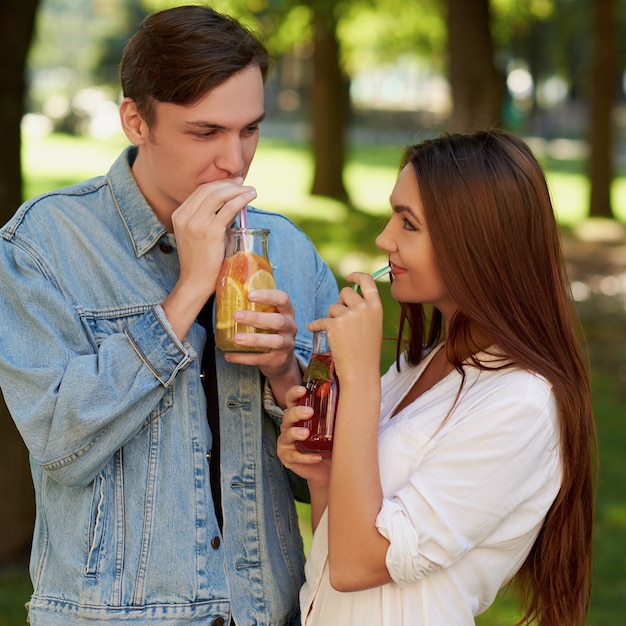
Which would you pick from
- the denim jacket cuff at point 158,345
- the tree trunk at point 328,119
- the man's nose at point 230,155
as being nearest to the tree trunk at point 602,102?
the tree trunk at point 328,119

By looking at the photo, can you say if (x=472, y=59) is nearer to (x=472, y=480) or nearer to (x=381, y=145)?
(x=472, y=480)

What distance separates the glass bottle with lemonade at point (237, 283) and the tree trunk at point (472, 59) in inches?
368

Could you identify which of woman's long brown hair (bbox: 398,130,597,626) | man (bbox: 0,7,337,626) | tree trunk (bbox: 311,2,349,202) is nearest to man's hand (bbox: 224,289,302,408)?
man (bbox: 0,7,337,626)

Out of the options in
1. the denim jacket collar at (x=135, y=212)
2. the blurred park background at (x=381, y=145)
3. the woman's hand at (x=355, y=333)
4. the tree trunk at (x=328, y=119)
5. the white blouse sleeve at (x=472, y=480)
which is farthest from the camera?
the tree trunk at (x=328, y=119)

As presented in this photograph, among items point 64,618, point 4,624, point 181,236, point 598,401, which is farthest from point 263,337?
point 598,401

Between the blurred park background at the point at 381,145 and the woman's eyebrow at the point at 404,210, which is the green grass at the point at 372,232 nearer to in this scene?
the blurred park background at the point at 381,145

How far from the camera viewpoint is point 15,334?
239 centimetres

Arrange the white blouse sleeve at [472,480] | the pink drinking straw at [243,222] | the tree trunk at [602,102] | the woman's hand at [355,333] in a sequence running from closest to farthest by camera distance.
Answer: the white blouse sleeve at [472,480] < the woman's hand at [355,333] < the pink drinking straw at [243,222] < the tree trunk at [602,102]

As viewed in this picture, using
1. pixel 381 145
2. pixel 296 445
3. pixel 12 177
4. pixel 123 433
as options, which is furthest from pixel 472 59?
pixel 381 145

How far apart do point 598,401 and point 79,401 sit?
24.1ft

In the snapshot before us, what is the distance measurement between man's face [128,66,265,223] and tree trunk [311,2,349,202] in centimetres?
1543

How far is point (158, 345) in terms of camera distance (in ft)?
7.88

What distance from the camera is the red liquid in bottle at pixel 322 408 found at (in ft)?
8.30

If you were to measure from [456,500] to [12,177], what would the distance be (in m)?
3.53
